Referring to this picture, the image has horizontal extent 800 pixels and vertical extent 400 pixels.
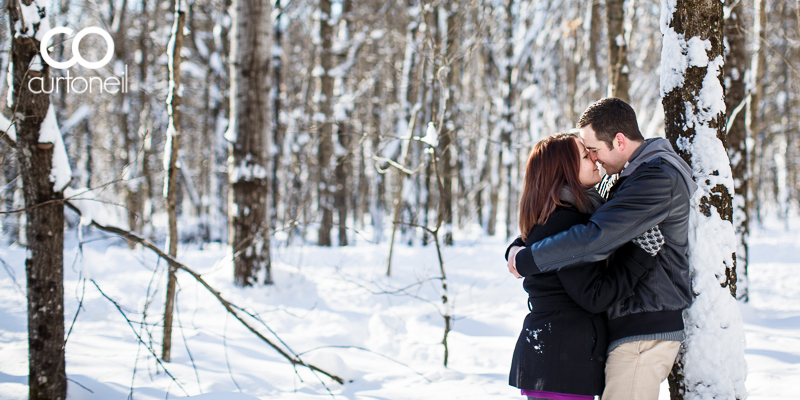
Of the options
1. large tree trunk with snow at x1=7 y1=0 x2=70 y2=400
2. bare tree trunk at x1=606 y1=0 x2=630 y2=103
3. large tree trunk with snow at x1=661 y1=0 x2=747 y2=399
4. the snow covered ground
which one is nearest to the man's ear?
large tree trunk with snow at x1=661 y1=0 x2=747 y2=399

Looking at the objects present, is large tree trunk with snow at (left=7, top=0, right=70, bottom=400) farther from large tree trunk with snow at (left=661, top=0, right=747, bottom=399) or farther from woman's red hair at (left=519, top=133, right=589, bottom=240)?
large tree trunk with snow at (left=661, top=0, right=747, bottom=399)

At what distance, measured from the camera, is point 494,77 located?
17.4 meters

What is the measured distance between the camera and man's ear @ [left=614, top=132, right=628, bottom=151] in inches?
80.1

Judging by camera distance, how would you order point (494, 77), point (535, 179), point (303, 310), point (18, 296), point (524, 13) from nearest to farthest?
point (535, 179)
point (18, 296)
point (303, 310)
point (524, 13)
point (494, 77)

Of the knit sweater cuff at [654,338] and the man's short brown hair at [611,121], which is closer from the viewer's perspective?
the knit sweater cuff at [654,338]

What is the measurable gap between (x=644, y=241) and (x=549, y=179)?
45cm

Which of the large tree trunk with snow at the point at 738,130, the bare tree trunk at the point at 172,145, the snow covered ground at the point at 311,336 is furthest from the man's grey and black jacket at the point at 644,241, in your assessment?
the large tree trunk with snow at the point at 738,130

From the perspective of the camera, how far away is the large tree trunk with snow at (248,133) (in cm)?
582

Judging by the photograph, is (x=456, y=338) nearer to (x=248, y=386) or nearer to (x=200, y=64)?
(x=248, y=386)

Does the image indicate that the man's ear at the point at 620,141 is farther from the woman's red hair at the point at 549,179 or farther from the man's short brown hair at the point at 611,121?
the woman's red hair at the point at 549,179

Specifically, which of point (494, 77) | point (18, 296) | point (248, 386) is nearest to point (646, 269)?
point (248, 386)

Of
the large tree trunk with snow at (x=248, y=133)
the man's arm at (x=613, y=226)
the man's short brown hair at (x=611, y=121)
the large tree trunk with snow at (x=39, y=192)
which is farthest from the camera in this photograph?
the large tree trunk with snow at (x=248, y=133)

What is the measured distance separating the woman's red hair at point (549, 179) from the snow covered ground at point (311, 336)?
5.33ft

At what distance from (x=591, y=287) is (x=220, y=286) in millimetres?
5131
